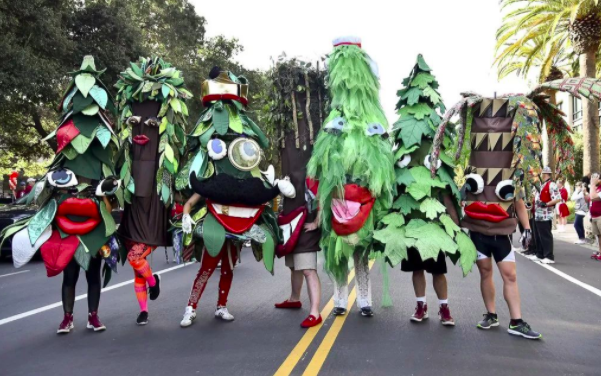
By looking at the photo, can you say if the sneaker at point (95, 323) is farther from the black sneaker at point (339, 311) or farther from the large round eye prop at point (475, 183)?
the large round eye prop at point (475, 183)

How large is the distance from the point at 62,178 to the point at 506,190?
436cm

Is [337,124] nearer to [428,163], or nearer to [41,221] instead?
[428,163]

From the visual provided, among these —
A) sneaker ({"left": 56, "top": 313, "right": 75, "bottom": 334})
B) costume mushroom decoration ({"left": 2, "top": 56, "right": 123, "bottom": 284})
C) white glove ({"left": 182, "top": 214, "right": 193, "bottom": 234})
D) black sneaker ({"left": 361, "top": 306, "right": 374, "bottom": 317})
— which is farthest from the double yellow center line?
sneaker ({"left": 56, "top": 313, "right": 75, "bottom": 334})

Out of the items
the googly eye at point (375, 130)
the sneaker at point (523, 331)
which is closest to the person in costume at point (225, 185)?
the googly eye at point (375, 130)

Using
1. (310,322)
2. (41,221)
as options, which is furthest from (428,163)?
(41,221)

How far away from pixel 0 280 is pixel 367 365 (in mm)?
8246

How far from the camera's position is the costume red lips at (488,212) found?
561cm

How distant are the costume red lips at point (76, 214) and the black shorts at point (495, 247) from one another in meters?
3.87

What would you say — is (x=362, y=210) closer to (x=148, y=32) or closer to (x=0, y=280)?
(x=0, y=280)

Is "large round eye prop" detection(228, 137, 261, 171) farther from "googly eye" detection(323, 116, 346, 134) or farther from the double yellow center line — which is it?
the double yellow center line

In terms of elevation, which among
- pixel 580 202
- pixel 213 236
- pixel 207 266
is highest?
pixel 580 202

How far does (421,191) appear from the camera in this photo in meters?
5.87

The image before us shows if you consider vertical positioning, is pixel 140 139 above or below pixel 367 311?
above

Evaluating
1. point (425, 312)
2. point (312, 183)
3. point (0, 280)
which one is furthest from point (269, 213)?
point (0, 280)
